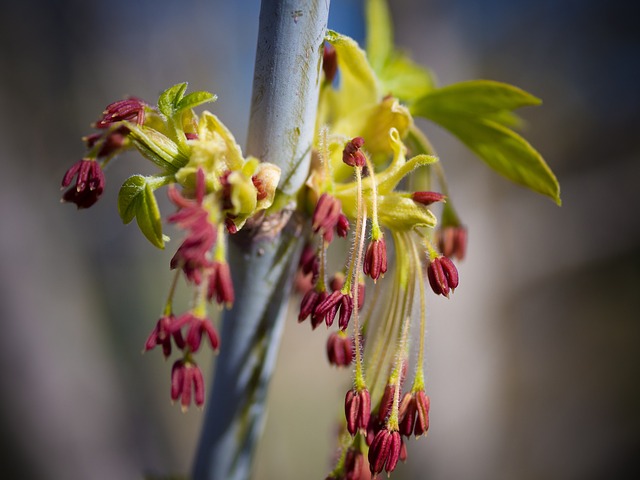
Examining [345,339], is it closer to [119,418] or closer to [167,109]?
[167,109]

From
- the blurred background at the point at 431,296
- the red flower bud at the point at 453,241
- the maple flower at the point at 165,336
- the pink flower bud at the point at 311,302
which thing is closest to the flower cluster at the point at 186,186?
the maple flower at the point at 165,336

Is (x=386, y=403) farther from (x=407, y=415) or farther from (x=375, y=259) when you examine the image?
(x=375, y=259)

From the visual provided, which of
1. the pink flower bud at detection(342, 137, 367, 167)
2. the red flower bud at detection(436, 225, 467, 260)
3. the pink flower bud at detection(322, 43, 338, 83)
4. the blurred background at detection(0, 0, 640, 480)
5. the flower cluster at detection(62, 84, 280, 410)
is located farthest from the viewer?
the blurred background at detection(0, 0, 640, 480)

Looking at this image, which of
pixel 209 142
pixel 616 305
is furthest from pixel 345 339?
pixel 616 305

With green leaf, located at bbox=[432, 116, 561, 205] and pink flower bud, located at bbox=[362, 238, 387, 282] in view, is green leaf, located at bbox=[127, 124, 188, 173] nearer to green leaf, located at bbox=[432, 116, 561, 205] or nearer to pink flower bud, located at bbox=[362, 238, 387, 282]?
pink flower bud, located at bbox=[362, 238, 387, 282]

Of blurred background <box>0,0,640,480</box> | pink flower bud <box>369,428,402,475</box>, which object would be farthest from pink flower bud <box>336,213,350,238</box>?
blurred background <box>0,0,640,480</box>

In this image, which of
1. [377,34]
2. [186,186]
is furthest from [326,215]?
[377,34]

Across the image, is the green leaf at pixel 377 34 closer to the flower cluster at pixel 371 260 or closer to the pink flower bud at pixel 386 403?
the flower cluster at pixel 371 260
